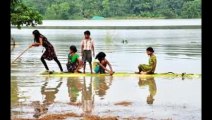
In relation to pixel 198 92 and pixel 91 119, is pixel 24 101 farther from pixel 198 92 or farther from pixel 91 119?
pixel 198 92

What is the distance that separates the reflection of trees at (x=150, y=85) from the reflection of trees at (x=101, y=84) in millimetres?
738

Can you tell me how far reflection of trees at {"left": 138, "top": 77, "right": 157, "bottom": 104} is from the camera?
29.1 ft

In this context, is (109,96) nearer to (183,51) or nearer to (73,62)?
(73,62)

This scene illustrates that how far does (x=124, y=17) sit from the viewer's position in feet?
255

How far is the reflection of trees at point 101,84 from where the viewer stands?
9.80 meters

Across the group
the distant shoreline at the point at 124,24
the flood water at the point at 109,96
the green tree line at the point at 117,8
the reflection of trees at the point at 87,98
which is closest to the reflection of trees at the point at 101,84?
the flood water at the point at 109,96

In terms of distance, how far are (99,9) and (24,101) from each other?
7092cm

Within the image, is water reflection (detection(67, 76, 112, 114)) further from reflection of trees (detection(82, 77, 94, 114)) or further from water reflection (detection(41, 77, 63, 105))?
water reflection (detection(41, 77, 63, 105))

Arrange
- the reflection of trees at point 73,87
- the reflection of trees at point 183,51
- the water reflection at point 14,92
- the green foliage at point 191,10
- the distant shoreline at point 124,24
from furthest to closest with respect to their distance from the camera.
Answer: the green foliage at point 191,10 → the distant shoreline at point 124,24 → the reflection of trees at point 183,51 → the reflection of trees at point 73,87 → the water reflection at point 14,92

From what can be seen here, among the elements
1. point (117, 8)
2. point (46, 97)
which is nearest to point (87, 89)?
point (46, 97)

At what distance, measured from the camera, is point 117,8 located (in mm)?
77000

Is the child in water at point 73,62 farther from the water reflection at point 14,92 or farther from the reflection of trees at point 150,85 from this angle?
the reflection of trees at point 150,85

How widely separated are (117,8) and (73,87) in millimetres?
66966
